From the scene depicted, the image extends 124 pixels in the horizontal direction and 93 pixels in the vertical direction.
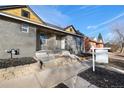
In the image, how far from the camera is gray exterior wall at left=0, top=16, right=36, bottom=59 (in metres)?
5.72

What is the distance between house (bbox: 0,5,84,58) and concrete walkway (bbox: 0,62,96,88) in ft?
6.57

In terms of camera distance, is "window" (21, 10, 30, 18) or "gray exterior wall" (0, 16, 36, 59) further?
"window" (21, 10, 30, 18)

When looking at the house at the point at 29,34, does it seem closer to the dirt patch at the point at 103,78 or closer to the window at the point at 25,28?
the window at the point at 25,28

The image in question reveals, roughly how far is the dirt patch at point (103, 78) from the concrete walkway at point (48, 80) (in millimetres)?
263

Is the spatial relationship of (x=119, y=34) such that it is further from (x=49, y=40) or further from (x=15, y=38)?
(x=15, y=38)

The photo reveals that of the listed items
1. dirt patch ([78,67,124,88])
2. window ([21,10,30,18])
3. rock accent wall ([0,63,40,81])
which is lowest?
dirt patch ([78,67,124,88])

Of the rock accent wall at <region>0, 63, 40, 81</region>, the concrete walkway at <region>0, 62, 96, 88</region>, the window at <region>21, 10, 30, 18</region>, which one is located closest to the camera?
the concrete walkway at <region>0, 62, 96, 88</region>

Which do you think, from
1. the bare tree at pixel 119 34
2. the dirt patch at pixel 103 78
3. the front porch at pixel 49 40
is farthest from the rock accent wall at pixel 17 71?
the bare tree at pixel 119 34

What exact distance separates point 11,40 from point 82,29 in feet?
9.74

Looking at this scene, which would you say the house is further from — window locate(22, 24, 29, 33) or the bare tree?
the bare tree

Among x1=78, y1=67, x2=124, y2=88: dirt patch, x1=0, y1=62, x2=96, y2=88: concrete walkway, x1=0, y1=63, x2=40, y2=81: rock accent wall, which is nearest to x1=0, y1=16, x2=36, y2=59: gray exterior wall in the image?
x1=0, y1=63, x2=40, y2=81: rock accent wall

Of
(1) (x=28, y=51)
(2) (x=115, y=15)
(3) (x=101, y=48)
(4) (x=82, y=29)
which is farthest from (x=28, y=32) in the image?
(2) (x=115, y=15)

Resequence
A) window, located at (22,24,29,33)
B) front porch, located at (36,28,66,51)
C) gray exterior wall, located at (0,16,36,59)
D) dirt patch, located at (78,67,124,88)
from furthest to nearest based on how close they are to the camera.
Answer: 1. front porch, located at (36,28,66,51)
2. window, located at (22,24,29,33)
3. gray exterior wall, located at (0,16,36,59)
4. dirt patch, located at (78,67,124,88)

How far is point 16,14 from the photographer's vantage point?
656cm
